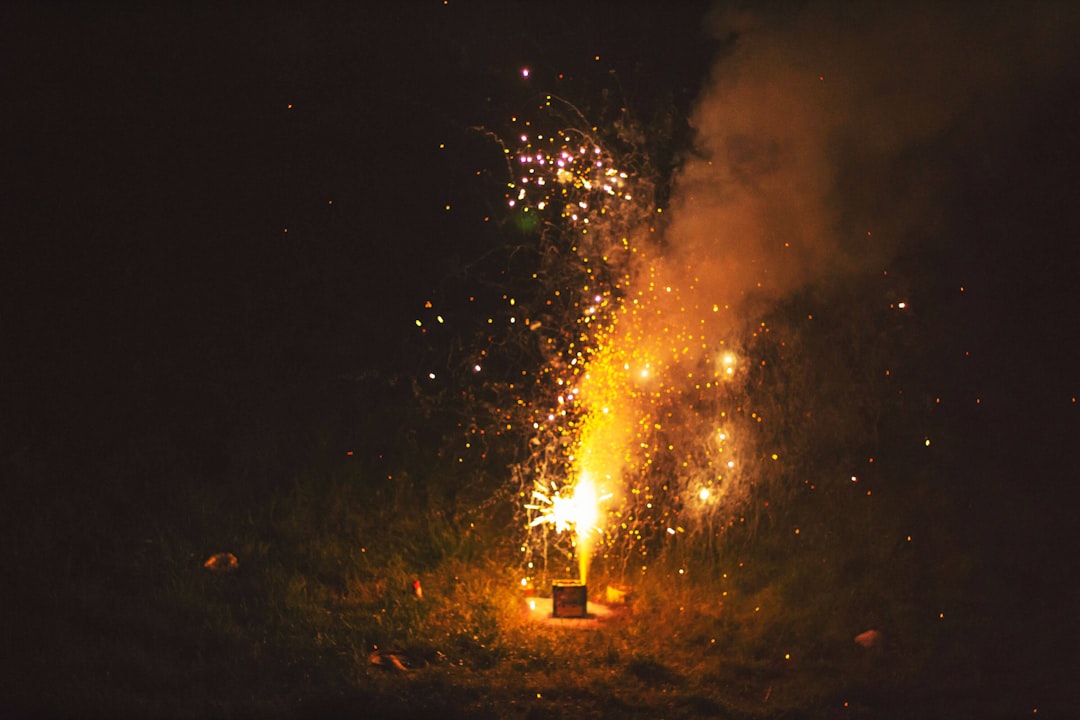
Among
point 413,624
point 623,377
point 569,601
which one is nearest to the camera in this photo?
point 413,624

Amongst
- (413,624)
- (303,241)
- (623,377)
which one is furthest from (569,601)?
(303,241)

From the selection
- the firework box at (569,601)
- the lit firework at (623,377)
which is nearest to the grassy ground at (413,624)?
the firework box at (569,601)

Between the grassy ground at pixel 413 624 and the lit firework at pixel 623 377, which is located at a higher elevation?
the lit firework at pixel 623 377

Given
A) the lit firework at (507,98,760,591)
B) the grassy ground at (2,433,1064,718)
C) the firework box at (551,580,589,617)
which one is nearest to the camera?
the grassy ground at (2,433,1064,718)

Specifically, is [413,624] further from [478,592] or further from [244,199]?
[244,199]

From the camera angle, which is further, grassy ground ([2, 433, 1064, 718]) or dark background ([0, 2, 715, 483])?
dark background ([0, 2, 715, 483])

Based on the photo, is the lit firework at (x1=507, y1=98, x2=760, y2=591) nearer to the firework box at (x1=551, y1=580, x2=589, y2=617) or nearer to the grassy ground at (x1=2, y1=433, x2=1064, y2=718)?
the grassy ground at (x1=2, y1=433, x2=1064, y2=718)

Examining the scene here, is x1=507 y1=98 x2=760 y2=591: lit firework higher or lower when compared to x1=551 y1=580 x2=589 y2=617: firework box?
A: higher

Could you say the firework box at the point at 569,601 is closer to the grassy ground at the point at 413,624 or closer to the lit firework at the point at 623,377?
the grassy ground at the point at 413,624

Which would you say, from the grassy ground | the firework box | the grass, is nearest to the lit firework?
the grass

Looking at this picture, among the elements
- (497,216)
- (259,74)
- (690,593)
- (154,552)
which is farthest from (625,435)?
(259,74)

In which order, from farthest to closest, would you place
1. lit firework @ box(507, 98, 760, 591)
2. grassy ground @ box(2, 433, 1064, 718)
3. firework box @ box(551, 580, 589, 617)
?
1. lit firework @ box(507, 98, 760, 591)
2. firework box @ box(551, 580, 589, 617)
3. grassy ground @ box(2, 433, 1064, 718)

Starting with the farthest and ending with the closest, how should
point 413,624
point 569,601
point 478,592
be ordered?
point 478,592 < point 569,601 < point 413,624

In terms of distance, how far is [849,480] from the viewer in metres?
7.27
